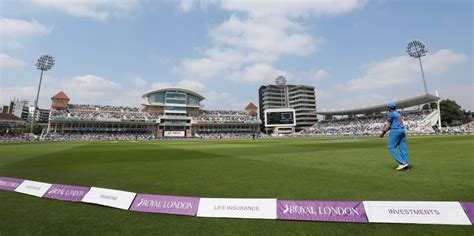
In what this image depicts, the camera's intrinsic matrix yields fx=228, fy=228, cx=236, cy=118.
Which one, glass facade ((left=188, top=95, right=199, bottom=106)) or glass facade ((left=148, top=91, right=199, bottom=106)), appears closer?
glass facade ((left=148, top=91, right=199, bottom=106))

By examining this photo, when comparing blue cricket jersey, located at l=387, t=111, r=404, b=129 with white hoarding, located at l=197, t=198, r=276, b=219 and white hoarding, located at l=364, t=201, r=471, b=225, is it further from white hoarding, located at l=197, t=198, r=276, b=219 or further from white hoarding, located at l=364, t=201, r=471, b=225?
white hoarding, located at l=197, t=198, r=276, b=219

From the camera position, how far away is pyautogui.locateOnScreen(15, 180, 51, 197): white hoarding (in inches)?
208

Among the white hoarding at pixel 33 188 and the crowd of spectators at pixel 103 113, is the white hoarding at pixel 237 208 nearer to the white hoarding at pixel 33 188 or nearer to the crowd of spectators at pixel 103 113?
the white hoarding at pixel 33 188

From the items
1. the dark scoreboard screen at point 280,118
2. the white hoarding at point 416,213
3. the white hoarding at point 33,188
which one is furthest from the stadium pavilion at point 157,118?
the white hoarding at point 416,213

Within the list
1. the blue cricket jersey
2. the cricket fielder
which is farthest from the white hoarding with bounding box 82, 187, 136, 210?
the blue cricket jersey

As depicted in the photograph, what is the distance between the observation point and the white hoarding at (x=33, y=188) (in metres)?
5.29

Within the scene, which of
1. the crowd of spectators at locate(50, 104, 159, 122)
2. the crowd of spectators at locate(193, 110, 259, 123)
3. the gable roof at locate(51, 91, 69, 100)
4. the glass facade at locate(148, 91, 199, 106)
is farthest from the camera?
the crowd of spectators at locate(193, 110, 259, 123)

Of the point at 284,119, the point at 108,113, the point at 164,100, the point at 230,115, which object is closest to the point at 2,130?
the point at 108,113

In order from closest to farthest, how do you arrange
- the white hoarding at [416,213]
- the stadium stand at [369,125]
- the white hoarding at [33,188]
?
the white hoarding at [416,213]
the white hoarding at [33,188]
the stadium stand at [369,125]

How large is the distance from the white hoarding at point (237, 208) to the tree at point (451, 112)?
105 metres

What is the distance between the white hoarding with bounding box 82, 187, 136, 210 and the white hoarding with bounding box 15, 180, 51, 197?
Answer: 1.46m

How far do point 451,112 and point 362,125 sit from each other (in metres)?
36.5

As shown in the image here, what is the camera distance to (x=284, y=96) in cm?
13062

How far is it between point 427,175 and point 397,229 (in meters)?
4.29
